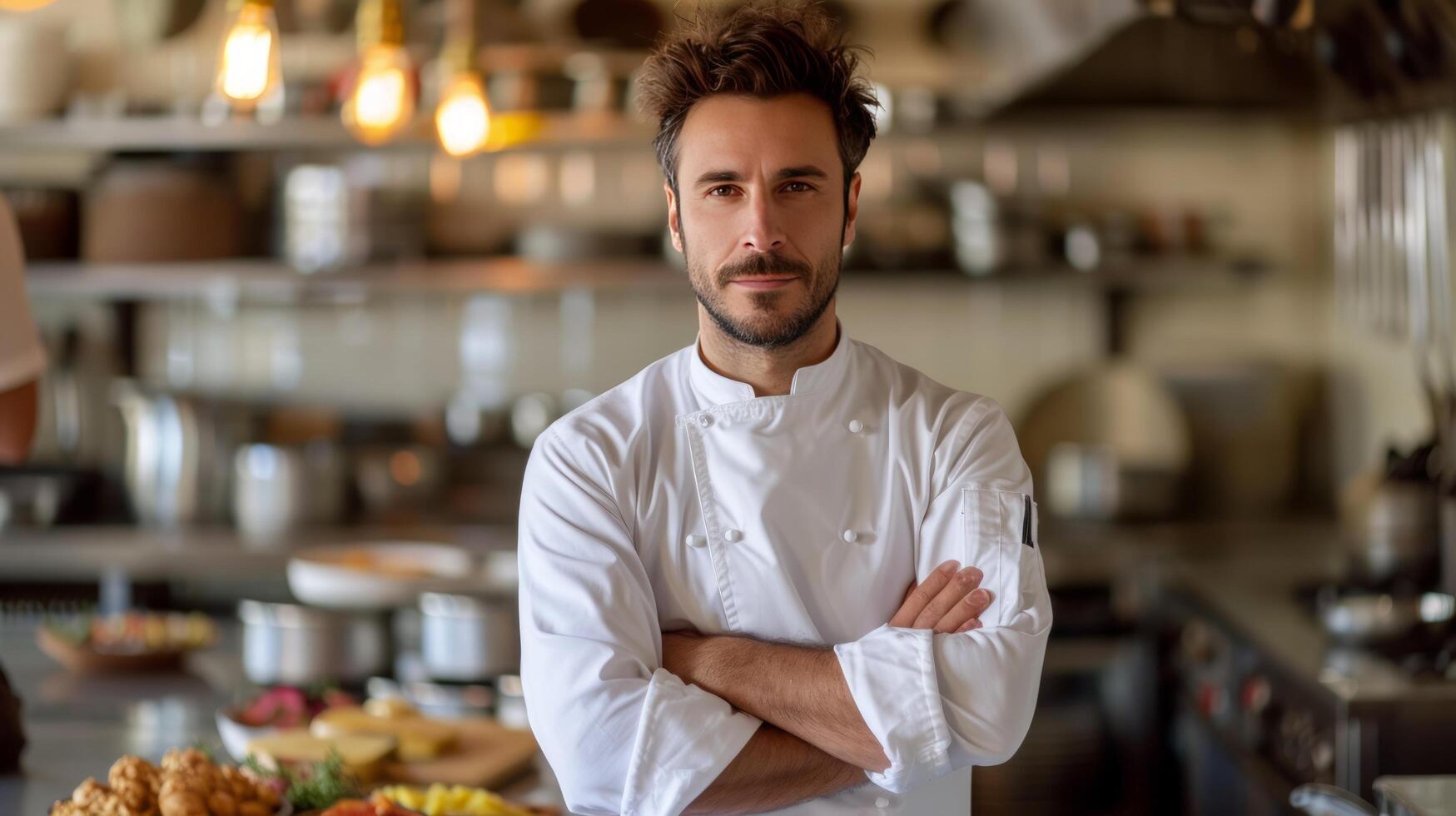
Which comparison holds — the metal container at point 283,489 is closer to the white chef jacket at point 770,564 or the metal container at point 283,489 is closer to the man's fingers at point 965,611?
the white chef jacket at point 770,564

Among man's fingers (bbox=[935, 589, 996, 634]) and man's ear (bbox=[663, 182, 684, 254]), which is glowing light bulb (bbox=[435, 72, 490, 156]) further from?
man's fingers (bbox=[935, 589, 996, 634])

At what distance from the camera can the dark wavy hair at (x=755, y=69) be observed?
1.47 meters

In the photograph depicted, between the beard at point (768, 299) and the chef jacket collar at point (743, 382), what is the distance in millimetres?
65

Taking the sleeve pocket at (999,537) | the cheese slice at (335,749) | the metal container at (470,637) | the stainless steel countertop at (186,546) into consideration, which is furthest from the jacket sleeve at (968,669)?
the stainless steel countertop at (186,546)

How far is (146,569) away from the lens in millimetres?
3922

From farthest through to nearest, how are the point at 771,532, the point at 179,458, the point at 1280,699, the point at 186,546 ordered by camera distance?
the point at 179,458
the point at 186,546
the point at 1280,699
the point at 771,532

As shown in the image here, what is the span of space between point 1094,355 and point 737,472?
9.96ft

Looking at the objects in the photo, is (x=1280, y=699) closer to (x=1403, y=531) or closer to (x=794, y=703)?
(x=1403, y=531)

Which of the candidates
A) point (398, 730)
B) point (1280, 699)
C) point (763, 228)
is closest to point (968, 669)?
point (763, 228)

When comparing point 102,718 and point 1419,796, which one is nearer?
point 1419,796

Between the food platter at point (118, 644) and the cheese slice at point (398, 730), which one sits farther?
the food platter at point (118, 644)

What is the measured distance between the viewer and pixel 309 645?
2.53 meters

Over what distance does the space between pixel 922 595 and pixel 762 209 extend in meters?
0.42

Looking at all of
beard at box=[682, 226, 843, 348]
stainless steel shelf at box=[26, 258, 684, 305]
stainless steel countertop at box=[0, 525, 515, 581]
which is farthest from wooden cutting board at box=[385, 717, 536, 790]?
stainless steel shelf at box=[26, 258, 684, 305]
